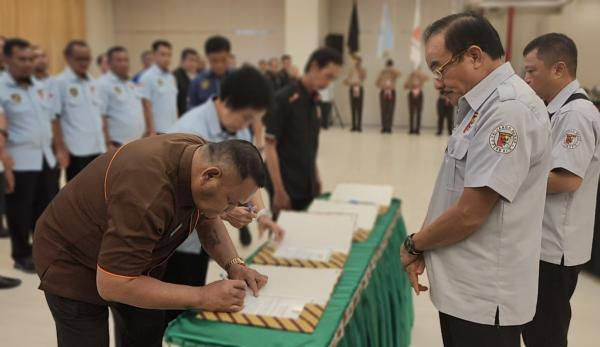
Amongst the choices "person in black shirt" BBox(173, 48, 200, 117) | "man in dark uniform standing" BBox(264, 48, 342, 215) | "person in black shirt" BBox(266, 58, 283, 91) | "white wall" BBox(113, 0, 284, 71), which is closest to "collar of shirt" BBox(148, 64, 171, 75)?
"person in black shirt" BBox(173, 48, 200, 117)

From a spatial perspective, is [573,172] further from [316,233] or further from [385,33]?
[385,33]

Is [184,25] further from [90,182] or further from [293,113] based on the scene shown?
[90,182]

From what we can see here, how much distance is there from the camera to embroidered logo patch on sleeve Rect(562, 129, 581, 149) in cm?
155

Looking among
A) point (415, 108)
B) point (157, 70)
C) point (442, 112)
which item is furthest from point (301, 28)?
point (157, 70)

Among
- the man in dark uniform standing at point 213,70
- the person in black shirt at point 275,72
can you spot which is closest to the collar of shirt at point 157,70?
the man in dark uniform standing at point 213,70

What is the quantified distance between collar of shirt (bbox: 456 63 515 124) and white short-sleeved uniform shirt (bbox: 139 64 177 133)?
3908 millimetres

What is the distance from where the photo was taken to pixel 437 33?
45.0 inches

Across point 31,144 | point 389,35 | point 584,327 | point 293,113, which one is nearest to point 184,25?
point 389,35

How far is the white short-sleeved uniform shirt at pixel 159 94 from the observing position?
4.71 metres

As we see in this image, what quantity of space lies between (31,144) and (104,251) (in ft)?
8.69

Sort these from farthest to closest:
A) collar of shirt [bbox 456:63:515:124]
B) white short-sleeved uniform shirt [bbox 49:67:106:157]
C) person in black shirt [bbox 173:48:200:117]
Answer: person in black shirt [bbox 173:48:200:117], white short-sleeved uniform shirt [bbox 49:67:106:157], collar of shirt [bbox 456:63:515:124]

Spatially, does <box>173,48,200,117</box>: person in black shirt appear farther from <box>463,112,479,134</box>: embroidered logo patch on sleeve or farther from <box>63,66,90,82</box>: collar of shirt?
<box>463,112,479,134</box>: embroidered logo patch on sleeve

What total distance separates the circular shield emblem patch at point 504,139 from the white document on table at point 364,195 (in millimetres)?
1432

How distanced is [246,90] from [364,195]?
110 centimetres
